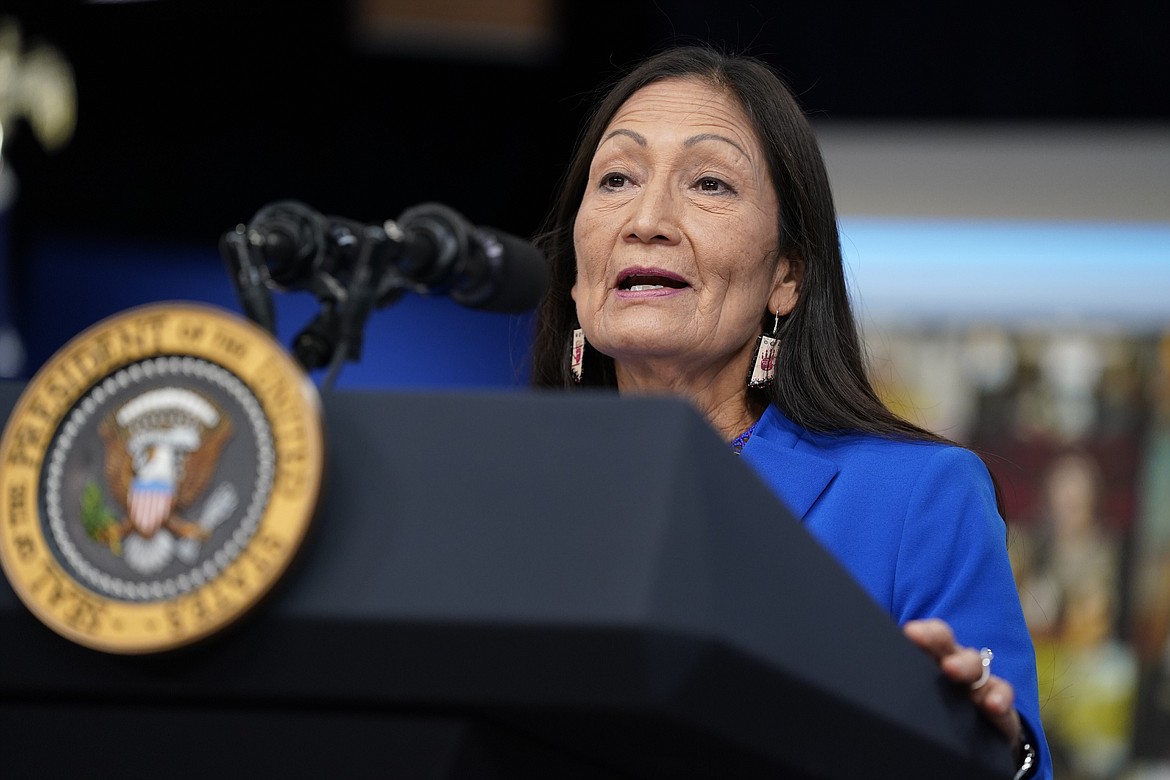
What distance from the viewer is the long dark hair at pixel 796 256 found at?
181cm

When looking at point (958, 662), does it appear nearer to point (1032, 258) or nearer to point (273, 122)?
point (1032, 258)

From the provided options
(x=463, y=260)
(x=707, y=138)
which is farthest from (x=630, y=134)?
(x=463, y=260)

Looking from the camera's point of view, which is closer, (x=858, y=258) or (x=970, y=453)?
(x=970, y=453)

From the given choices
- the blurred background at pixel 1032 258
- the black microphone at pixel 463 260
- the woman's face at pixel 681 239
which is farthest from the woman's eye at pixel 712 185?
the blurred background at pixel 1032 258

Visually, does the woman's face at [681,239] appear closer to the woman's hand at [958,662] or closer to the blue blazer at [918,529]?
the blue blazer at [918,529]

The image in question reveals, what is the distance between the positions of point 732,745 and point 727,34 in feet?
11.5

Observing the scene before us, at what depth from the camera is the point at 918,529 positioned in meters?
1.50

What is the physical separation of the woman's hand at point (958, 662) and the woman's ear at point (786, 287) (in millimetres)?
910

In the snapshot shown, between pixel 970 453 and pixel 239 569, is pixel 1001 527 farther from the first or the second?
pixel 239 569

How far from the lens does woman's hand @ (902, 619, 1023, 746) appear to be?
40.9 inches

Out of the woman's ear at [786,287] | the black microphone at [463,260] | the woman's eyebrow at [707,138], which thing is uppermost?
the woman's eyebrow at [707,138]

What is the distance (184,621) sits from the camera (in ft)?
2.36

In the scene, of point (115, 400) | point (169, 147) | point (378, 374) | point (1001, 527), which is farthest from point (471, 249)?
point (169, 147)

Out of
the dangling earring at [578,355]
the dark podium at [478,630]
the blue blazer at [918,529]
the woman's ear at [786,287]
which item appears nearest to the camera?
the dark podium at [478,630]
